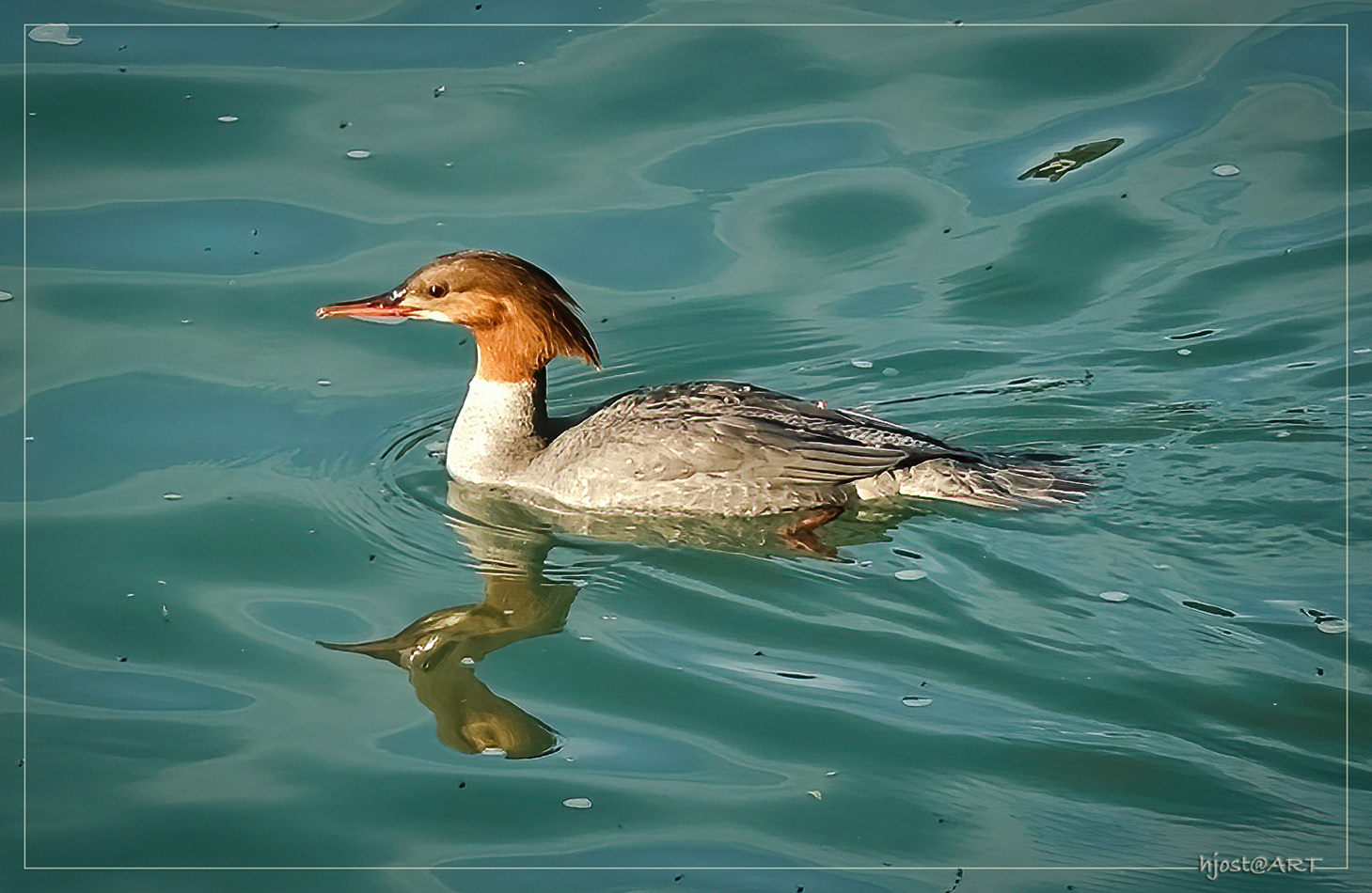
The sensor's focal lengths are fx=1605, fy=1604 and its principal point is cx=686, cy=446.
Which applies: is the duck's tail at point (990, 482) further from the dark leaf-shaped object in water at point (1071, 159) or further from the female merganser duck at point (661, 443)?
the dark leaf-shaped object in water at point (1071, 159)

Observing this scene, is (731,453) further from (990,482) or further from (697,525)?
(990,482)

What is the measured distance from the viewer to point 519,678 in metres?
5.68

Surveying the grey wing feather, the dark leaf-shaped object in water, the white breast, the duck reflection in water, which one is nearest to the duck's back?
the grey wing feather

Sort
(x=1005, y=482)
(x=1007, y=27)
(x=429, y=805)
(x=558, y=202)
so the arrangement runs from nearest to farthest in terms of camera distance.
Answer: (x=429, y=805), (x=1005, y=482), (x=558, y=202), (x=1007, y=27)

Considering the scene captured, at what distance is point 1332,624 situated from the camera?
18.8ft

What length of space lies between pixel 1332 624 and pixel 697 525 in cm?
246

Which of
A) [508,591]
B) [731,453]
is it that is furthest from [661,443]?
[508,591]

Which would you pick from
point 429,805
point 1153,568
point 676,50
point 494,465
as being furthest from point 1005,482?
point 676,50

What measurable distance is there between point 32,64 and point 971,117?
5.81 metres

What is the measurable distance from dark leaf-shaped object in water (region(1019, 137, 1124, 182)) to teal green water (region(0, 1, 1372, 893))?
0.26 ft

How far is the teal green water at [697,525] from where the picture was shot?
196 inches

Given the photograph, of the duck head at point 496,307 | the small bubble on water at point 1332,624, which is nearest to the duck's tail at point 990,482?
the small bubble on water at point 1332,624

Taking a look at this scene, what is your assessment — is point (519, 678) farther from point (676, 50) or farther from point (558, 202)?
point (676, 50)

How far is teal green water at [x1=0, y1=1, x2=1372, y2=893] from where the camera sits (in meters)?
4.98
